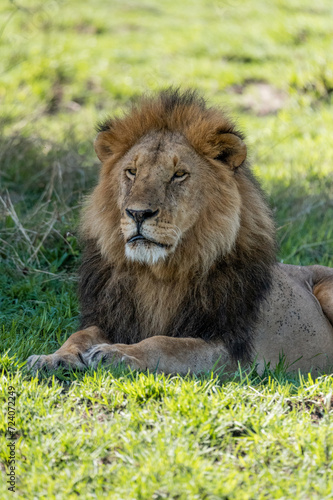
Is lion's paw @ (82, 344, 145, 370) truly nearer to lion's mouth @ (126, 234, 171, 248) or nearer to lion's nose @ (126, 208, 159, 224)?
lion's mouth @ (126, 234, 171, 248)

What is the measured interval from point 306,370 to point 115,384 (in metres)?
1.60

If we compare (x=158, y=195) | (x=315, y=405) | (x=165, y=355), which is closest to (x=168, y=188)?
(x=158, y=195)

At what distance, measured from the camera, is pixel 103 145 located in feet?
13.5

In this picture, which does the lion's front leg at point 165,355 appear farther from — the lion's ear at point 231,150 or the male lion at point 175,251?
the lion's ear at point 231,150

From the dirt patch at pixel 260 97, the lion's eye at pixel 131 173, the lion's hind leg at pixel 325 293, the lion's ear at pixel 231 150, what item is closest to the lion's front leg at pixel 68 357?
the lion's eye at pixel 131 173

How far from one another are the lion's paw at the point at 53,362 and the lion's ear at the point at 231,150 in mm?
1374

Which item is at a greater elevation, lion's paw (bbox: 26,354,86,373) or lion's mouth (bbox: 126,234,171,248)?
lion's mouth (bbox: 126,234,171,248)

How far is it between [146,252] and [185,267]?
316mm

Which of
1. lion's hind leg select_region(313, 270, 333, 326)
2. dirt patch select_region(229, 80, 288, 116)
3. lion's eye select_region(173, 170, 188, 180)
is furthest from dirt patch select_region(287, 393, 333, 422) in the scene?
dirt patch select_region(229, 80, 288, 116)

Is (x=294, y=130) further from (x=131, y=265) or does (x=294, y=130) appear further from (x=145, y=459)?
(x=145, y=459)

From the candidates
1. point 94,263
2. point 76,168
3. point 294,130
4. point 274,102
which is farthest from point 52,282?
point 274,102

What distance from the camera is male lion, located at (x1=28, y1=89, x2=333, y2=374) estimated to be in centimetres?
359

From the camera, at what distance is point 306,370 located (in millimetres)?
4383

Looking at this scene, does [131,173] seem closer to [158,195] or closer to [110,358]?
[158,195]
